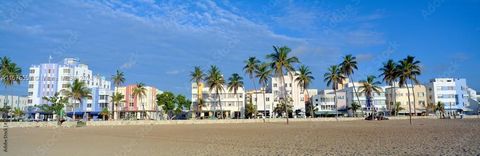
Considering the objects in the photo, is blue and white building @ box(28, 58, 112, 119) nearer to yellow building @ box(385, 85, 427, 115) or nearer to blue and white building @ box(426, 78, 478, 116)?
yellow building @ box(385, 85, 427, 115)

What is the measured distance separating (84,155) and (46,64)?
314 ft

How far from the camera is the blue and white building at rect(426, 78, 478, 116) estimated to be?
333 feet

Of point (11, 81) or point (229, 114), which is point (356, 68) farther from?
point (11, 81)

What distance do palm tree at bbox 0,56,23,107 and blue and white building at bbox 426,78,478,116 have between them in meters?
96.0

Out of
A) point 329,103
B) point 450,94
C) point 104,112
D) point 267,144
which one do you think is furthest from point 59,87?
point 450,94

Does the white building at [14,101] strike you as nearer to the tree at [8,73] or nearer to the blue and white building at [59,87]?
the blue and white building at [59,87]

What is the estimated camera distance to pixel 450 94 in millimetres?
102438

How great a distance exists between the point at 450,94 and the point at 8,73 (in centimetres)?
10177

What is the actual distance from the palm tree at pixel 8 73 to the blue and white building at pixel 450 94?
95956 mm

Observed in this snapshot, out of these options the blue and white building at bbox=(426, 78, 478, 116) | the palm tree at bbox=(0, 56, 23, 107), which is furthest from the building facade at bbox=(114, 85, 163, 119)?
the blue and white building at bbox=(426, 78, 478, 116)

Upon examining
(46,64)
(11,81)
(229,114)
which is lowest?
(229,114)

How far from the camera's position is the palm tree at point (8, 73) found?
61688mm

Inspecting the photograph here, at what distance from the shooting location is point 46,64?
9831 centimetres

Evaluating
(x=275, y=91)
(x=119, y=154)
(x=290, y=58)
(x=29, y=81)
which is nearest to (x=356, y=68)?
(x=290, y=58)
